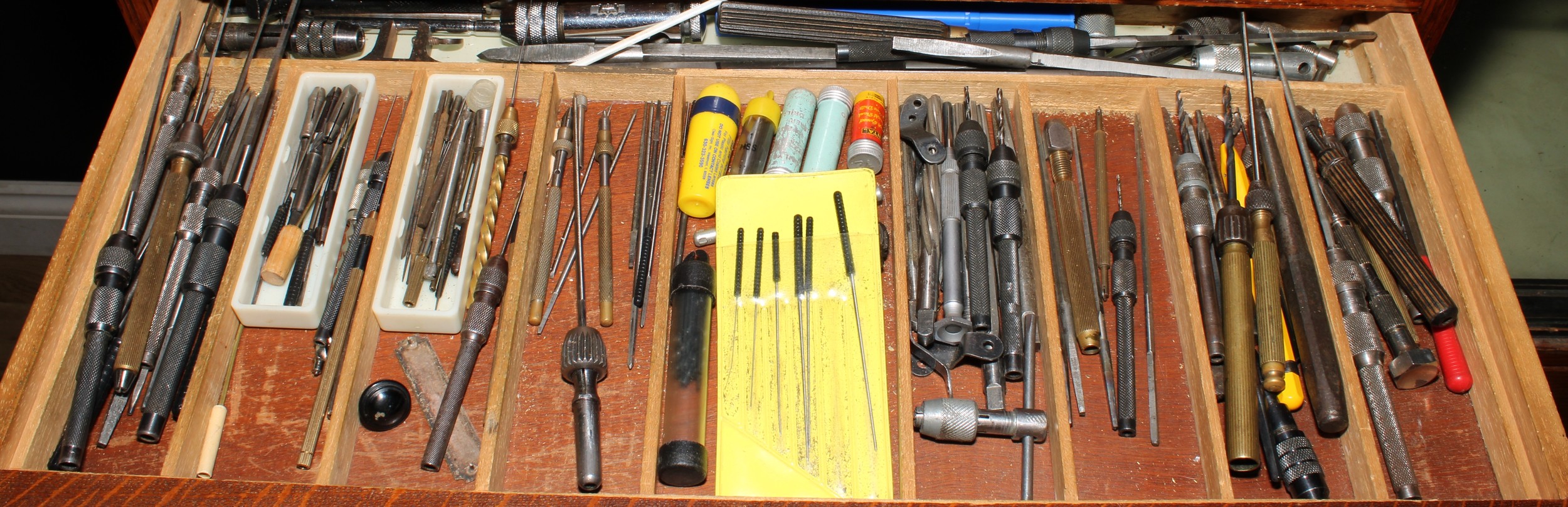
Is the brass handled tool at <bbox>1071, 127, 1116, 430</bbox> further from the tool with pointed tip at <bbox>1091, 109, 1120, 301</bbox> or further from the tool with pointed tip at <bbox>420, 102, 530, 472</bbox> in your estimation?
the tool with pointed tip at <bbox>420, 102, 530, 472</bbox>

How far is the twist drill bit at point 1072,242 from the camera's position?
187 cm

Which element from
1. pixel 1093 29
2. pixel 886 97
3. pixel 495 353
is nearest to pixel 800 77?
pixel 886 97

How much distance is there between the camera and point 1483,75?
371 centimetres

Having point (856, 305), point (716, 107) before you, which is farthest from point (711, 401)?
point (716, 107)

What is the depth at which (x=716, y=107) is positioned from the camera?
2154mm

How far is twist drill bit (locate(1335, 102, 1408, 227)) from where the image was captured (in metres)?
2.09

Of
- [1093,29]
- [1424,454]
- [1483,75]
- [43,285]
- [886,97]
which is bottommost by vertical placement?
[1424,454]

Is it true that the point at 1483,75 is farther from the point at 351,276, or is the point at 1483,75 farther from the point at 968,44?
the point at 351,276

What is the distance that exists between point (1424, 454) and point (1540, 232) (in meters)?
2.24

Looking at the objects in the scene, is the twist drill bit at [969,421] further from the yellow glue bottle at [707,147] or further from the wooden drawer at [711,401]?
the yellow glue bottle at [707,147]

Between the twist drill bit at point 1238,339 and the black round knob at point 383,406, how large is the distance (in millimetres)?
1565

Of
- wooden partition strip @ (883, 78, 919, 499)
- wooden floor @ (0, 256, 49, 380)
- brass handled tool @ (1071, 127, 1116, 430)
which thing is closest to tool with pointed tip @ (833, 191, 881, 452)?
wooden partition strip @ (883, 78, 919, 499)

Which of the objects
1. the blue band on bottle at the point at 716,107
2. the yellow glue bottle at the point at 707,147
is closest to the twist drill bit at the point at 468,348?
the yellow glue bottle at the point at 707,147

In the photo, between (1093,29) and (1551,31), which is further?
(1551,31)
